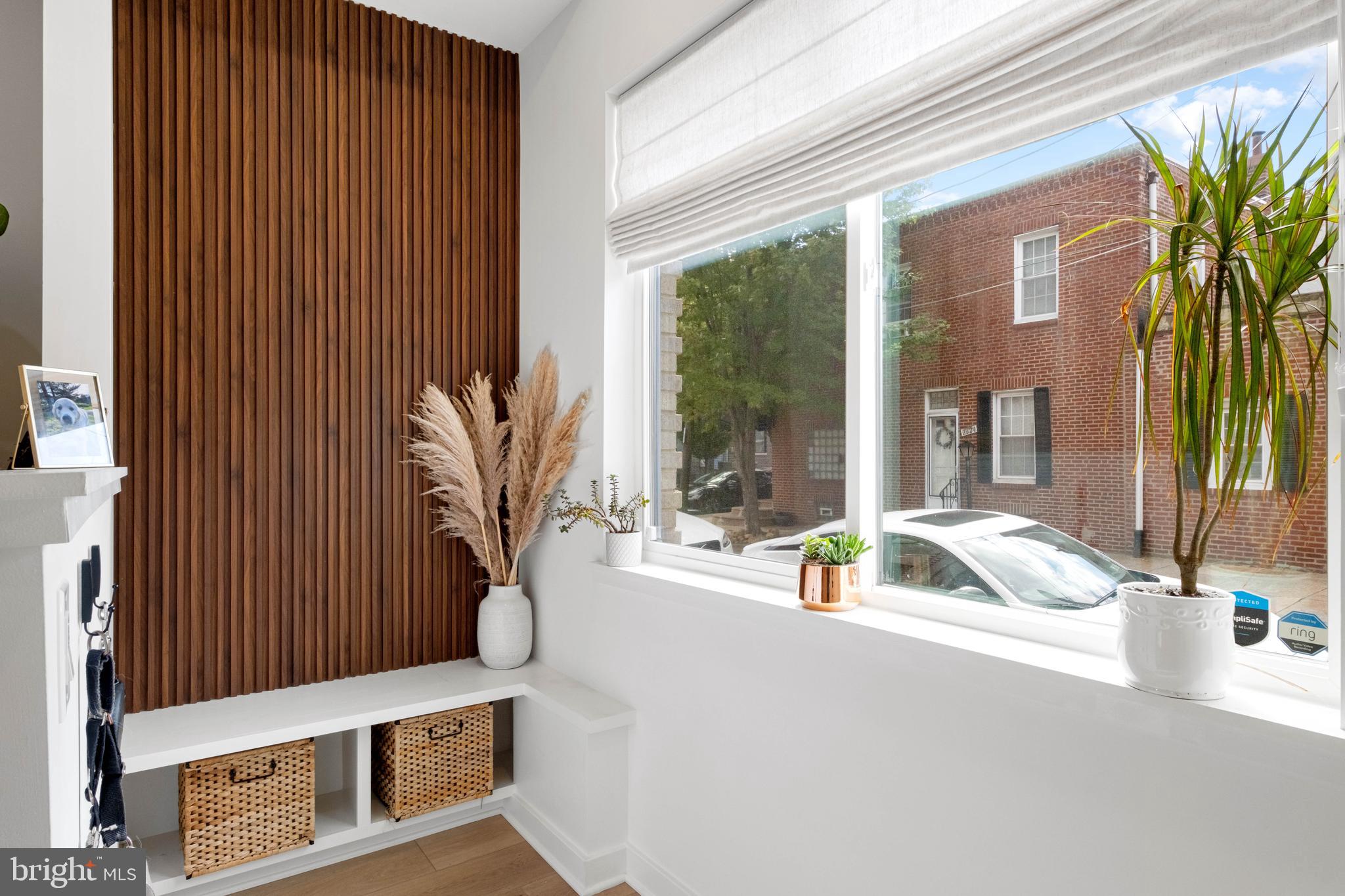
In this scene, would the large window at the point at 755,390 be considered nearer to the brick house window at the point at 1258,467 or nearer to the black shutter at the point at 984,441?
the black shutter at the point at 984,441

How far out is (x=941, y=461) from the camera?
160cm

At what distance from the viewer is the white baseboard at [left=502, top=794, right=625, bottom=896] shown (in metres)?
2.21

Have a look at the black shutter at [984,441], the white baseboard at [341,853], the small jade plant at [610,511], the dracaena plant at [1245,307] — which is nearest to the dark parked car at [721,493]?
the small jade plant at [610,511]

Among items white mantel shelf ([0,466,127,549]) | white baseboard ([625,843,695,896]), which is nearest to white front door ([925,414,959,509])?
white baseboard ([625,843,695,896])

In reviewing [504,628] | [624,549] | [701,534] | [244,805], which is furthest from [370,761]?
[701,534]

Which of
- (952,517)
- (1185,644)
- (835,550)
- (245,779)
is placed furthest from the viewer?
(245,779)

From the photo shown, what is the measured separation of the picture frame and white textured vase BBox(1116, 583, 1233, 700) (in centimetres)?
174

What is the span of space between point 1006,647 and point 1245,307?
25.4 inches

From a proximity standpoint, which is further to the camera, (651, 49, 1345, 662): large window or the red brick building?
the red brick building

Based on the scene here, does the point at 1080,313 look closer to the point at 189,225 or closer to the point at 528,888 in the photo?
the point at 528,888

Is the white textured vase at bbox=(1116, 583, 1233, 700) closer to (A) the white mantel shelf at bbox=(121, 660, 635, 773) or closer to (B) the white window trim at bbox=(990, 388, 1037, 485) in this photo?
(B) the white window trim at bbox=(990, 388, 1037, 485)

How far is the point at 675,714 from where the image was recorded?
82.3 inches

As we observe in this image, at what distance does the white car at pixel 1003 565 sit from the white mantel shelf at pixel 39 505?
142 centimetres

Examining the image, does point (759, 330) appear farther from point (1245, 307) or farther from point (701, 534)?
point (1245, 307)
